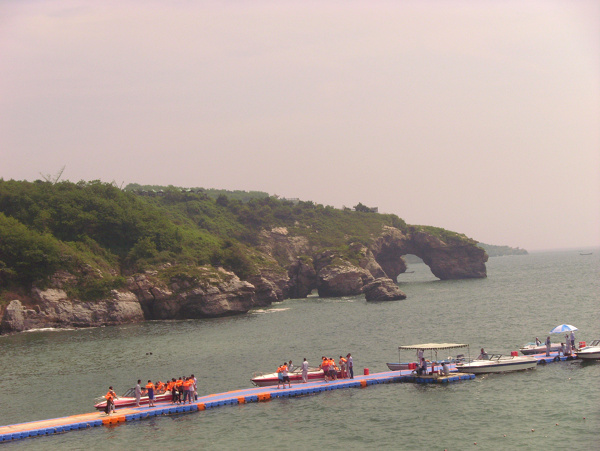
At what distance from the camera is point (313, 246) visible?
150375 mm

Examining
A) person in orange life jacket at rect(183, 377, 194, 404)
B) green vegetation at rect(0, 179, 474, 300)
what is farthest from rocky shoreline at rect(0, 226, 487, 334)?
person in orange life jacket at rect(183, 377, 194, 404)

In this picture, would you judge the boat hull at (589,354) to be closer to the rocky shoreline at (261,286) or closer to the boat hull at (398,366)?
the boat hull at (398,366)

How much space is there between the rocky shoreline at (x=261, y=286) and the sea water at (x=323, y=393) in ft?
14.0

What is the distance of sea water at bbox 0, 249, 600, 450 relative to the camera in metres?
32.3

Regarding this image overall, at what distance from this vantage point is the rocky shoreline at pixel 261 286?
79750 millimetres

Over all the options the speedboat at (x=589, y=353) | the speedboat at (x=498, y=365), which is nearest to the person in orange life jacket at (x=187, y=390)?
the speedboat at (x=498, y=365)

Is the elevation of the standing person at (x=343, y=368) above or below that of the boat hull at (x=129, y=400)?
above

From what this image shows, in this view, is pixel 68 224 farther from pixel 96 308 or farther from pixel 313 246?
pixel 313 246

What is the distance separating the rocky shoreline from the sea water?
4272mm

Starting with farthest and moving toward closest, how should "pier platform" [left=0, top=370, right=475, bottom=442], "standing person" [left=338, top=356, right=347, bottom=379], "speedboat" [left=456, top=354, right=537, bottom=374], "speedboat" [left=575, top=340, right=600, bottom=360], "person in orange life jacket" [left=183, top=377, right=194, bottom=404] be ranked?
1. "speedboat" [left=575, top=340, right=600, bottom=360]
2. "standing person" [left=338, top=356, right=347, bottom=379]
3. "speedboat" [left=456, top=354, right=537, bottom=374]
4. "person in orange life jacket" [left=183, top=377, right=194, bottom=404]
5. "pier platform" [left=0, top=370, right=475, bottom=442]

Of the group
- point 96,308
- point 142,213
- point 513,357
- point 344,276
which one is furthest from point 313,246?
point 513,357

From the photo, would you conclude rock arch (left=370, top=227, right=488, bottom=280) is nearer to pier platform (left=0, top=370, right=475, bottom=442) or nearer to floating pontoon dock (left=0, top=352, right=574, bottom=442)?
floating pontoon dock (left=0, top=352, right=574, bottom=442)

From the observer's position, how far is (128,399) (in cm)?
3931

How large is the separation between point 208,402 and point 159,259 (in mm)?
61806
